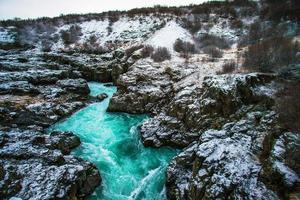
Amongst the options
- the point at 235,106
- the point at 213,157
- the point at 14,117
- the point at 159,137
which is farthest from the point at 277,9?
the point at 14,117

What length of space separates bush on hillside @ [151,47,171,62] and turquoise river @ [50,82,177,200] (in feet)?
17.5

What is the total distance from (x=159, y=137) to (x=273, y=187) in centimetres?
633

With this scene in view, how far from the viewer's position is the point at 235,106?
37.2ft

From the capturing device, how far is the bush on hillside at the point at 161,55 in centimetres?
1890

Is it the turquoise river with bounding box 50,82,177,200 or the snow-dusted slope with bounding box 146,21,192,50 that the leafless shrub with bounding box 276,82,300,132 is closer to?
the turquoise river with bounding box 50,82,177,200

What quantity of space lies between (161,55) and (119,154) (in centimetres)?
983

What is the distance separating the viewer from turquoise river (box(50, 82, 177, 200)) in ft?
30.6

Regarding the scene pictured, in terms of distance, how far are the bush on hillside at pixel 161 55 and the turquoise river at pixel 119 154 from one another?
211 inches

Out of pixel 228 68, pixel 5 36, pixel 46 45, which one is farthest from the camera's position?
pixel 5 36

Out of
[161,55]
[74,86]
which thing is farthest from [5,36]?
[161,55]

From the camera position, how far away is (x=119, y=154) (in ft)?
38.1

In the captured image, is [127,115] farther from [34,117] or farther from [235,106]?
[235,106]

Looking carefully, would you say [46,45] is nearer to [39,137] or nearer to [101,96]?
[101,96]

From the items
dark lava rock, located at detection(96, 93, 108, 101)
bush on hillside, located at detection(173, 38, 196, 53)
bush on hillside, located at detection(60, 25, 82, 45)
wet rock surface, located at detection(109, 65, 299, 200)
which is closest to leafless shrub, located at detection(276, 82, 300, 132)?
wet rock surface, located at detection(109, 65, 299, 200)
